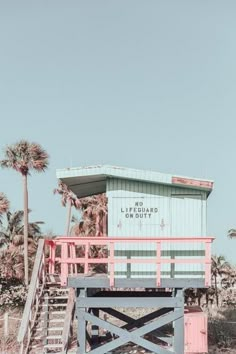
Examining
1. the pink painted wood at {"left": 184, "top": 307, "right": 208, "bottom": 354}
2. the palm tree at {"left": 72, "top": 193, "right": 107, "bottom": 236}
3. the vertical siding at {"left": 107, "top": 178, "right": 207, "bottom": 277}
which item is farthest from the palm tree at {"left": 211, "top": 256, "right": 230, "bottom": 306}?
the pink painted wood at {"left": 184, "top": 307, "right": 208, "bottom": 354}

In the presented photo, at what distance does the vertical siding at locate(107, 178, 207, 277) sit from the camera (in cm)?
1379

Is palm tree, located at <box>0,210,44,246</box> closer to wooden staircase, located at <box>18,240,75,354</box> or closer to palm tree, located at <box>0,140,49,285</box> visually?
palm tree, located at <box>0,140,49,285</box>

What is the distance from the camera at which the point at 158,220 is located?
13875mm

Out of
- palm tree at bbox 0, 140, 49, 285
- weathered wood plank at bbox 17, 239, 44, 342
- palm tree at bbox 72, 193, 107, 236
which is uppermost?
palm tree at bbox 0, 140, 49, 285

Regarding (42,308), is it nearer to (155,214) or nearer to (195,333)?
(155,214)

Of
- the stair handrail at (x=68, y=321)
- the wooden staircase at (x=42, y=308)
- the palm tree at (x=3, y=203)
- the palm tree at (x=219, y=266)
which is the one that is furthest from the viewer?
the palm tree at (x=219, y=266)

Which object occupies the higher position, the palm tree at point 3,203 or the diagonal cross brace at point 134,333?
the palm tree at point 3,203

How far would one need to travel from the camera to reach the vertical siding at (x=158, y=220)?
13.8 m

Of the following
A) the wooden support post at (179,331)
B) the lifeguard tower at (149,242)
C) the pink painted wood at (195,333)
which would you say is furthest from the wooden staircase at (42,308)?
the pink painted wood at (195,333)

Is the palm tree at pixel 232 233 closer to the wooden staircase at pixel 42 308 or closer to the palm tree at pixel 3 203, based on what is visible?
the palm tree at pixel 3 203

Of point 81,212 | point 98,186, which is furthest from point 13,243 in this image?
point 98,186

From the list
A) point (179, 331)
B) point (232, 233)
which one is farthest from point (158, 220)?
point (232, 233)

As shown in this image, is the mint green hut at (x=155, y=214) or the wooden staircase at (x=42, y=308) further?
the mint green hut at (x=155, y=214)

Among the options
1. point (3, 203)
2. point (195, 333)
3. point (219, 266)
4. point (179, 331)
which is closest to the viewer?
point (179, 331)
